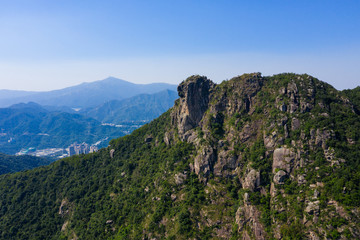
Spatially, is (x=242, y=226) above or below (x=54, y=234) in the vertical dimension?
above

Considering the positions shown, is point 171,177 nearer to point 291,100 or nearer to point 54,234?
point 291,100

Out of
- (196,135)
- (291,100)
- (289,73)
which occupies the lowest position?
(196,135)

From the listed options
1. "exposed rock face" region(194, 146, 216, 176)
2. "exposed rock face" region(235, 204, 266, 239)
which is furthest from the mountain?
"exposed rock face" region(194, 146, 216, 176)

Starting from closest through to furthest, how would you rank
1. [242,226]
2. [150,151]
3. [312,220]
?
1. [312,220]
2. [242,226]
3. [150,151]

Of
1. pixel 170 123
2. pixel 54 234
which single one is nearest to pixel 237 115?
pixel 170 123

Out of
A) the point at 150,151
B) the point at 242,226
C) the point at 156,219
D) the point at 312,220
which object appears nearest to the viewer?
the point at 312,220

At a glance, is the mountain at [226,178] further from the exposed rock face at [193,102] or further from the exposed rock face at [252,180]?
the exposed rock face at [193,102]

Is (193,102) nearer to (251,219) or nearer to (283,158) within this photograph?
(283,158)

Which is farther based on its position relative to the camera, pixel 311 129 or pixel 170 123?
pixel 170 123
